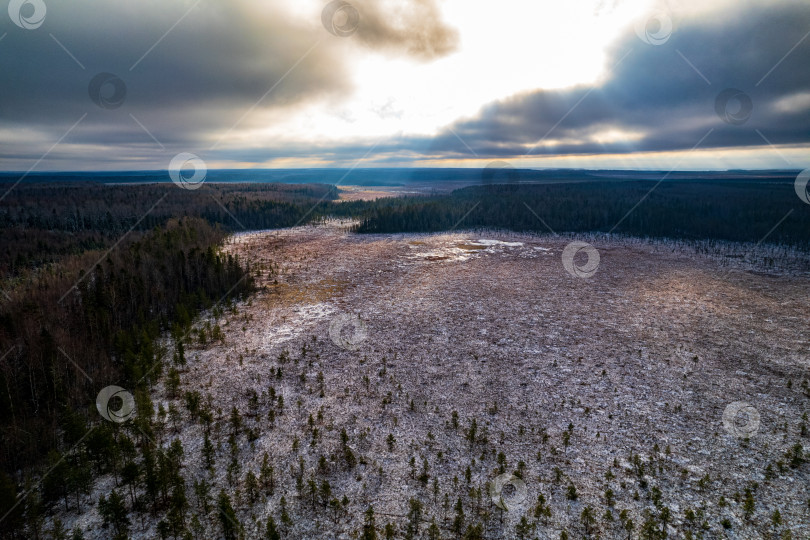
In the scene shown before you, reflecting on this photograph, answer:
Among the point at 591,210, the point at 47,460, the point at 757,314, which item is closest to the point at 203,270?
the point at 47,460

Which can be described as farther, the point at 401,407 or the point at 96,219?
the point at 96,219

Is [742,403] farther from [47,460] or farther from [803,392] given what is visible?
[47,460]
